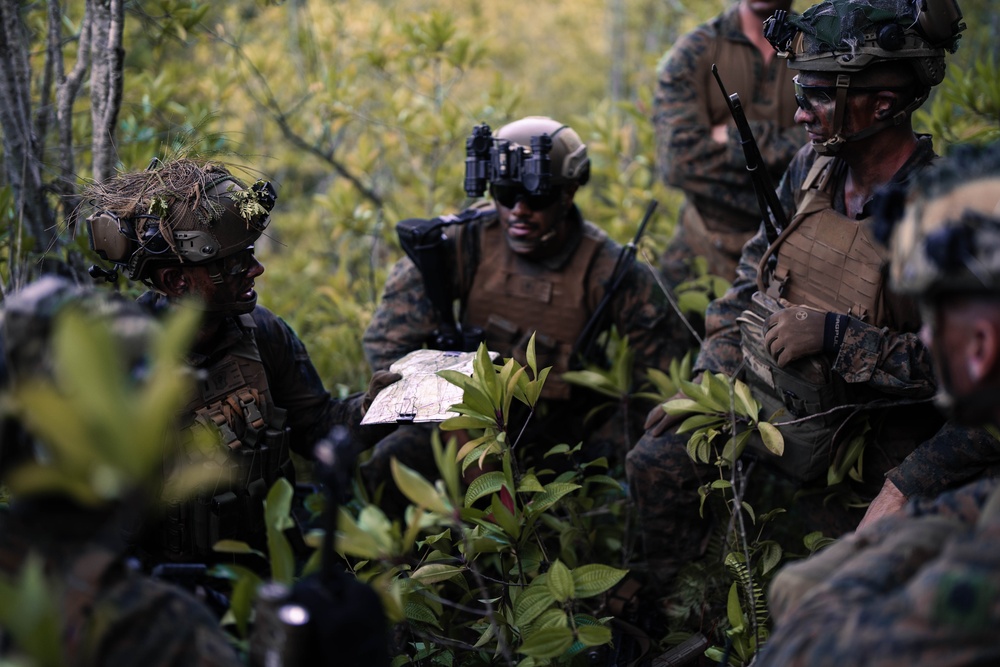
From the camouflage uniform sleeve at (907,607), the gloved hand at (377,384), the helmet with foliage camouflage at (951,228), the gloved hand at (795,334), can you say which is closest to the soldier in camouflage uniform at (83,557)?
the camouflage uniform sleeve at (907,607)

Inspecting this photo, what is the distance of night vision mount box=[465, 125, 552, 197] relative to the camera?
440 cm

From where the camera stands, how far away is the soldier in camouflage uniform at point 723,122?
5160 mm

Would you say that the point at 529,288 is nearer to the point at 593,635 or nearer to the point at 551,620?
the point at 551,620

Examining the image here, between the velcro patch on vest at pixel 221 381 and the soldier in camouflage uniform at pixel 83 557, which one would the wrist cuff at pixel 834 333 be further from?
the soldier in camouflage uniform at pixel 83 557

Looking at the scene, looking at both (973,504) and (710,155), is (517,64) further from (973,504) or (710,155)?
(973,504)

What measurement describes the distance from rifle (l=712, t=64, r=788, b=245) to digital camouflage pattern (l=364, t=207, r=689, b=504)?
96cm

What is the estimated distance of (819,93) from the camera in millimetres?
3520

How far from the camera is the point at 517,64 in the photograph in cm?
1733

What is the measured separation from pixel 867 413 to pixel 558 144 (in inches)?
77.3

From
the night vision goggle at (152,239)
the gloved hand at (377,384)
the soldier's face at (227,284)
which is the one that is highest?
the night vision goggle at (152,239)

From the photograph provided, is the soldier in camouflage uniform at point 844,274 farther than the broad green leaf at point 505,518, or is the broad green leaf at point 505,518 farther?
the soldier in camouflage uniform at point 844,274

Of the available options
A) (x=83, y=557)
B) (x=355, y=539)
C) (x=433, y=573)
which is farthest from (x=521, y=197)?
(x=83, y=557)

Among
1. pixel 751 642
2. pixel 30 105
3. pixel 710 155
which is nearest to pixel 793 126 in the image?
pixel 710 155

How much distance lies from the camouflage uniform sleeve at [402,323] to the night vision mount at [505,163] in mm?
577
